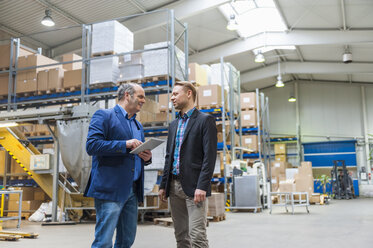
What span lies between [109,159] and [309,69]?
68.1 feet

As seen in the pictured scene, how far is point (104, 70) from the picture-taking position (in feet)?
33.1

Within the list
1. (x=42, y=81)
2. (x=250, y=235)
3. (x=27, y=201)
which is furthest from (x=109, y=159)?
(x=42, y=81)

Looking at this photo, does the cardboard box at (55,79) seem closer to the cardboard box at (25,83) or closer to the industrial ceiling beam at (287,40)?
the cardboard box at (25,83)

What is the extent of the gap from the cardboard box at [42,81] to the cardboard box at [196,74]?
4437 mm

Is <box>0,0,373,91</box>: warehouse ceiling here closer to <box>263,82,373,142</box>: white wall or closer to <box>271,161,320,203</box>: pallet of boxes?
<box>263,82,373,142</box>: white wall

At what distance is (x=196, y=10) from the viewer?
45.8ft

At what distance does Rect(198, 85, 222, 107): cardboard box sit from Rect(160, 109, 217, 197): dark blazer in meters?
9.20

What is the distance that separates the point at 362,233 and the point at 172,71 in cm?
548

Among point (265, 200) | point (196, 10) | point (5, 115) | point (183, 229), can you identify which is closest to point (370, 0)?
point (196, 10)

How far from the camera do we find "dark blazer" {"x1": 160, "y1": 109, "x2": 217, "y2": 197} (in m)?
3.01

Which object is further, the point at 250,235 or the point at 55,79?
the point at 55,79

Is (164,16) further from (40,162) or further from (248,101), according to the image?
(40,162)

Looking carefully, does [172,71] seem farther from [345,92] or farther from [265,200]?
[345,92]

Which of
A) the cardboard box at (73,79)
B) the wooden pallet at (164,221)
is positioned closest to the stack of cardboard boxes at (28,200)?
the cardboard box at (73,79)
